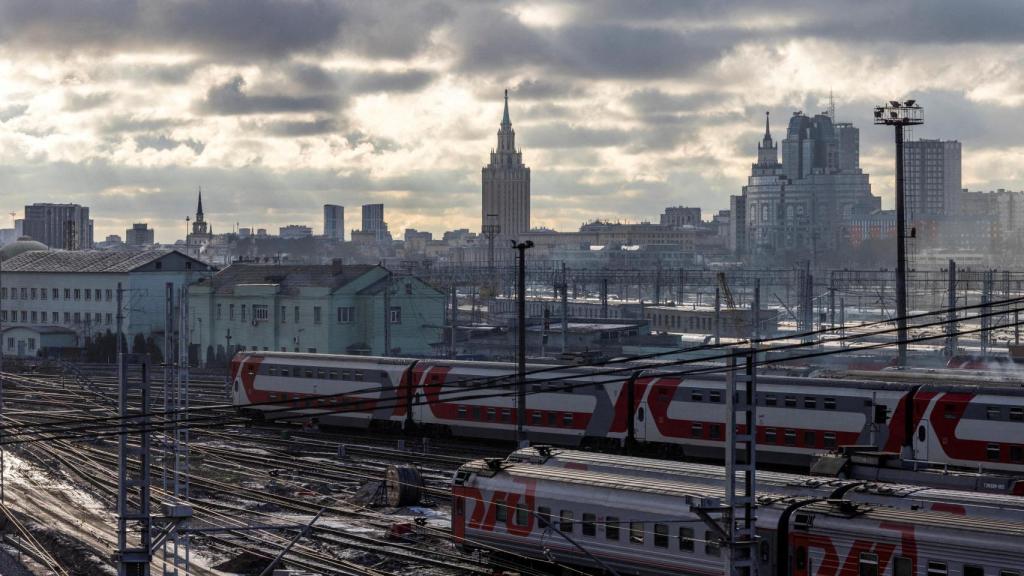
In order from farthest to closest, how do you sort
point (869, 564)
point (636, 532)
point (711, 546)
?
point (636, 532), point (711, 546), point (869, 564)

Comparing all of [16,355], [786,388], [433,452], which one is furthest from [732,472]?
[16,355]

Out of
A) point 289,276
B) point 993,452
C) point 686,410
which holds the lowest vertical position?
point 993,452

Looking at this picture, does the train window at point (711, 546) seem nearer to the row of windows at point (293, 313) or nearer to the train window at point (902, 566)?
the train window at point (902, 566)

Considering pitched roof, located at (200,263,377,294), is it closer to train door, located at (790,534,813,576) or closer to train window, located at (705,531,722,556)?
train window, located at (705,531,722,556)

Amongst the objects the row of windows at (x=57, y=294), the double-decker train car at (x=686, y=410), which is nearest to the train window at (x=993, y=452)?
the double-decker train car at (x=686, y=410)

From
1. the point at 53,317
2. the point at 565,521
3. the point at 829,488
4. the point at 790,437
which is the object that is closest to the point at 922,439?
the point at 790,437

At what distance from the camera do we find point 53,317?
6462 centimetres

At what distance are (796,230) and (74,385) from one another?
510 ft

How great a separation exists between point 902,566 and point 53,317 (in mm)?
57539

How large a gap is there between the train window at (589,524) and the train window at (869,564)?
384 cm

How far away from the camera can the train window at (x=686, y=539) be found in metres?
16.0

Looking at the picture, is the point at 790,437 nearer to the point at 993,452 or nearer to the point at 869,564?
the point at 993,452

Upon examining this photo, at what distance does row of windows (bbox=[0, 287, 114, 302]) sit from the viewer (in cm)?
6194

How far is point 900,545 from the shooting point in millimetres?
14328
